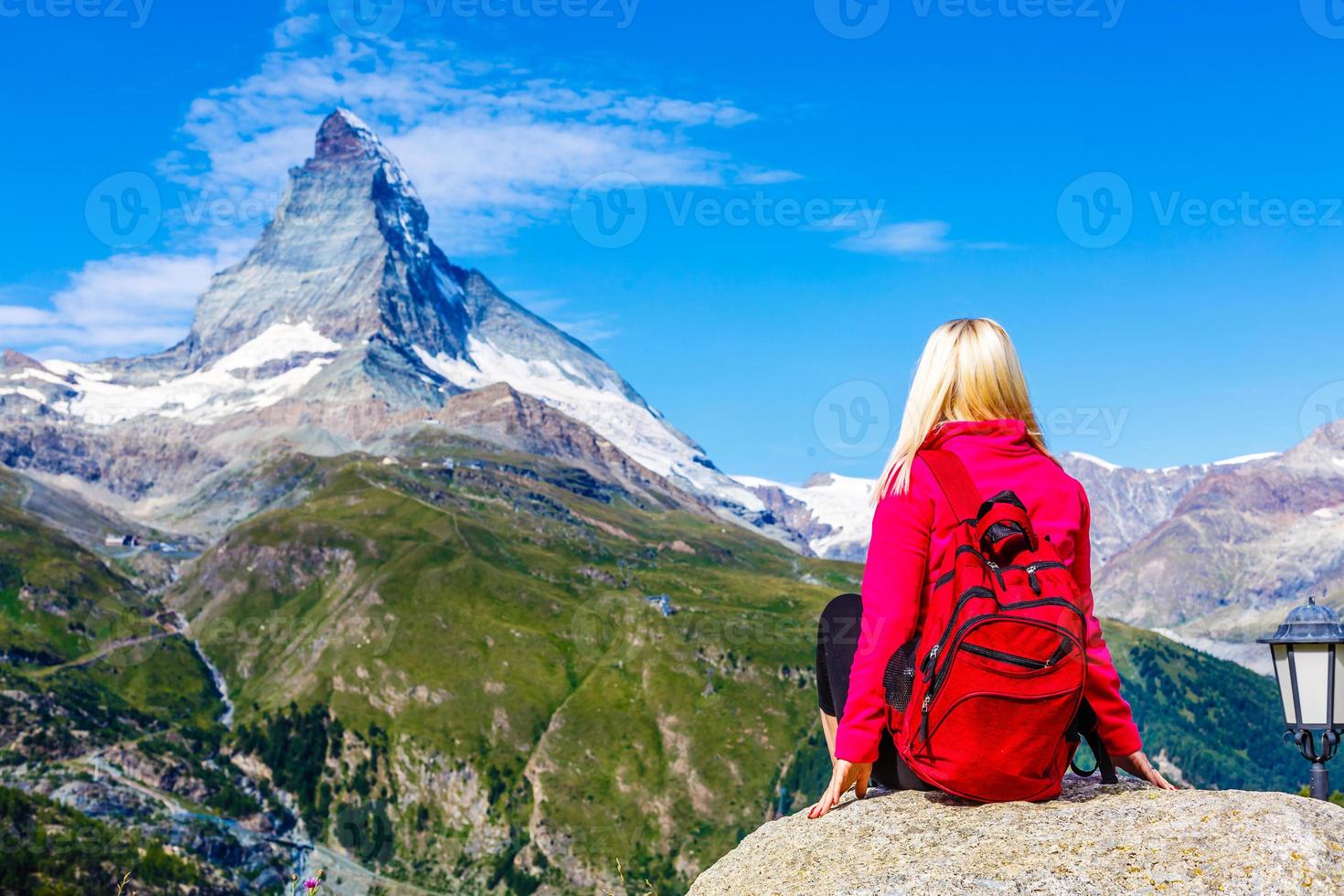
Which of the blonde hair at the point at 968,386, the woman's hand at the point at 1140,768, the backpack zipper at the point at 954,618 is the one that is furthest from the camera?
the woman's hand at the point at 1140,768

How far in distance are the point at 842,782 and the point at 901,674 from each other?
4.94 ft

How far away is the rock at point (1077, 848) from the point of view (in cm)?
1087

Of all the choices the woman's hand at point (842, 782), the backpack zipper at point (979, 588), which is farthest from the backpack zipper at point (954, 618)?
the woman's hand at point (842, 782)

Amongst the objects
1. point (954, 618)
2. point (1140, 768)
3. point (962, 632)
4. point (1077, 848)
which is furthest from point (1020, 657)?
point (1140, 768)

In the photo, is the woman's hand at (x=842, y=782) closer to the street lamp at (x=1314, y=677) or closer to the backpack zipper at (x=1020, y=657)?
the backpack zipper at (x=1020, y=657)

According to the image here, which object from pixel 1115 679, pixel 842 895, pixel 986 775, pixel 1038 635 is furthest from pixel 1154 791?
pixel 842 895

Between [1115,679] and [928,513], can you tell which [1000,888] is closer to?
[1115,679]

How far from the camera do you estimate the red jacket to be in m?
11.7

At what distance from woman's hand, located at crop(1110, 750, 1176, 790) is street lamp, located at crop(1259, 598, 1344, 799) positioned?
21.9ft

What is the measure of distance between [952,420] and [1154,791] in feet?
15.2

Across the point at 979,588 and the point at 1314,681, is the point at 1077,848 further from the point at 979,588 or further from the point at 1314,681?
the point at 1314,681

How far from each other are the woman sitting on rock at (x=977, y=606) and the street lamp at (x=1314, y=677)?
7752 millimetres

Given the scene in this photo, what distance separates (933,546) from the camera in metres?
11.7

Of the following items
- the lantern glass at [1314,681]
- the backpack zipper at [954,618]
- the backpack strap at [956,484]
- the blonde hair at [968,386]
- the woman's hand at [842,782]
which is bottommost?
the woman's hand at [842,782]
